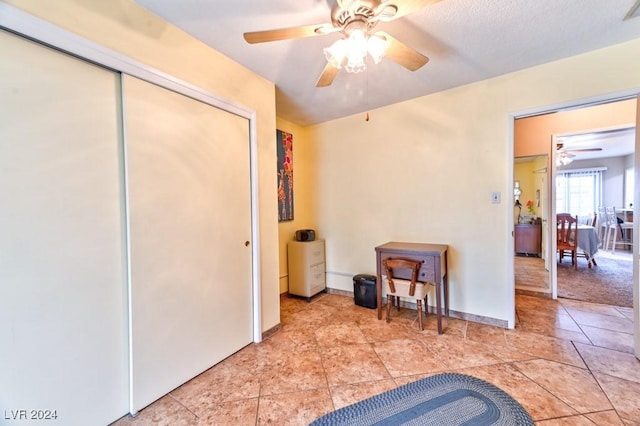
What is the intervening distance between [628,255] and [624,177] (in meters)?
2.73

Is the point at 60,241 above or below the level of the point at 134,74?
below

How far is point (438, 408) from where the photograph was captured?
152cm

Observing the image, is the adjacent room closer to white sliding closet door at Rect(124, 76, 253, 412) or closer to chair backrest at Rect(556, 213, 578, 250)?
white sliding closet door at Rect(124, 76, 253, 412)

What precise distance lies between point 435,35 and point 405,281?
2.06 meters

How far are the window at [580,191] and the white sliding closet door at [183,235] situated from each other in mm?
9334

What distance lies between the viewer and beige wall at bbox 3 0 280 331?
1.32 metres

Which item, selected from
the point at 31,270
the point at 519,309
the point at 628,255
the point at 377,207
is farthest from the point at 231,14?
the point at 628,255

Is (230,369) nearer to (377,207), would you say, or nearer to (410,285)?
(410,285)

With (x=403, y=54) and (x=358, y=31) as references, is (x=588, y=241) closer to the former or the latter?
(x=403, y=54)

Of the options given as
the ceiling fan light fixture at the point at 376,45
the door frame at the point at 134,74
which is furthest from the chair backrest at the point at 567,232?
the door frame at the point at 134,74

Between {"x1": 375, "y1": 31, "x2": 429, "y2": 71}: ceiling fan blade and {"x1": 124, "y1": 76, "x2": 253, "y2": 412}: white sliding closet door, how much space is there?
4.27 feet

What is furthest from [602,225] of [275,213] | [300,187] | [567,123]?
[275,213]

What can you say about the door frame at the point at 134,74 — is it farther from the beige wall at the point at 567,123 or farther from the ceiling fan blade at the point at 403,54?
the beige wall at the point at 567,123

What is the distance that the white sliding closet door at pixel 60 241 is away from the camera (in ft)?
3.81
